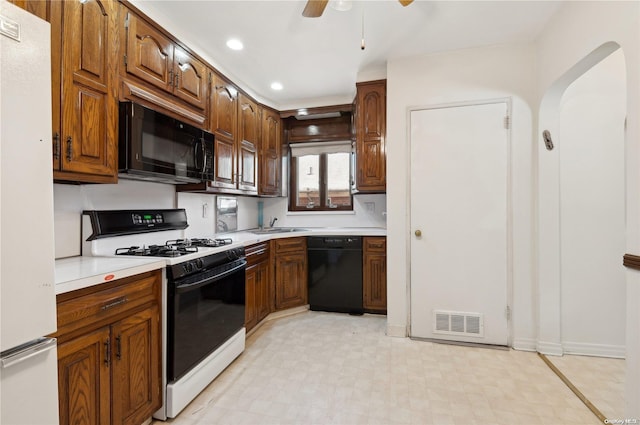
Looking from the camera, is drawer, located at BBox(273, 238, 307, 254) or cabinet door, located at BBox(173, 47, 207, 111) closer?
cabinet door, located at BBox(173, 47, 207, 111)

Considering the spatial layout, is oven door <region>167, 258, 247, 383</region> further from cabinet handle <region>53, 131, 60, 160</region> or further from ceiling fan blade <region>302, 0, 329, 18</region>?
ceiling fan blade <region>302, 0, 329, 18</region>

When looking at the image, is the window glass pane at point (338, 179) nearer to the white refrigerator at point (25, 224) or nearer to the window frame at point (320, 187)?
the window frame at point (320, 187)

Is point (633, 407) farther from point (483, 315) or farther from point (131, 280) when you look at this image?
point (131, 280)

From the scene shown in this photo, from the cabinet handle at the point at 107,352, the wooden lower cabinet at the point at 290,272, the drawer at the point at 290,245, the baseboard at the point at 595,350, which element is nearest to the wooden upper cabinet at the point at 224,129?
the drawer at the point at 290,245

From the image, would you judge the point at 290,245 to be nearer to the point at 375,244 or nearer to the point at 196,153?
the point at 375,244

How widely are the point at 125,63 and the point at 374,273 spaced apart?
2669mm

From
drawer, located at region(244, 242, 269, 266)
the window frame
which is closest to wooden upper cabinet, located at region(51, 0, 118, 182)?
drawer, located at region(244, 242, 269, 266)

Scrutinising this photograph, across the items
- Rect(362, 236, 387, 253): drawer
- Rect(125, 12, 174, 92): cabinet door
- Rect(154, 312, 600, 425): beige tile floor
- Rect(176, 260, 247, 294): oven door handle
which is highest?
Rect(125, 12, 174, 92): cabinet door

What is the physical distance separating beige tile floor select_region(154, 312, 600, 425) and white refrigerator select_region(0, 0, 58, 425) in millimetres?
948

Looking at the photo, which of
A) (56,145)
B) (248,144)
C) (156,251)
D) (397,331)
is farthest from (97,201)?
(397,331)

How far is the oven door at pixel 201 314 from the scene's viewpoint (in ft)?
5.35

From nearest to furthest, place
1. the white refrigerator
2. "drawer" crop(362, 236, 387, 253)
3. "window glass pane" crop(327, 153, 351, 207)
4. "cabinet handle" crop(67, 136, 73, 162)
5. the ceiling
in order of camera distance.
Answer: the white refrigerator → "cabinet handle" crop(67, 136, 73, 162) → the ceiling → "drawer" crop(362, 236, 387, 253) → "window glass pane" crop(327, 153, 351, 207)

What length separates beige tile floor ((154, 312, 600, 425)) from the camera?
1.63 metres

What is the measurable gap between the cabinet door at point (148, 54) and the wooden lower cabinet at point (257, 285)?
1.44 metres
